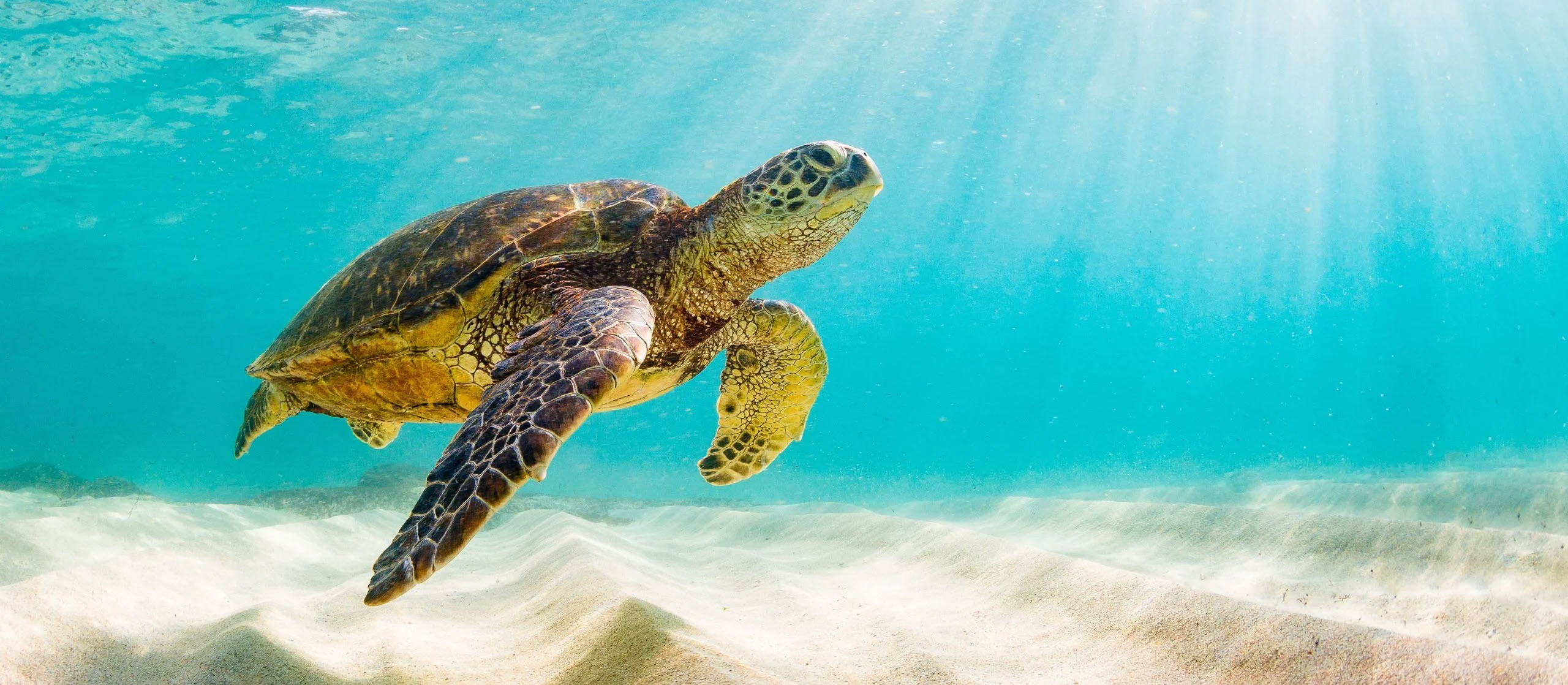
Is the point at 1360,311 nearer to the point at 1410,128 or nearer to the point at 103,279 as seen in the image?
the point at 1410,128

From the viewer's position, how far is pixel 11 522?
5941 mm

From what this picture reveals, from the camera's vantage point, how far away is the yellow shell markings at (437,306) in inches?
125

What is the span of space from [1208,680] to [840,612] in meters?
1.69

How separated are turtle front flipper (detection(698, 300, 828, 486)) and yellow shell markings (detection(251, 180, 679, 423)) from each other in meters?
1.03

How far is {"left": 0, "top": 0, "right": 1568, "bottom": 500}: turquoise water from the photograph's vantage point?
59.2 feet

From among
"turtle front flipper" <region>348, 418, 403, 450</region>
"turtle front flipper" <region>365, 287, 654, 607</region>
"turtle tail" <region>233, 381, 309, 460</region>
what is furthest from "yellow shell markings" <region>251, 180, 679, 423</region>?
"turtle front flipper" <region>348, 418, 403, 450</region>

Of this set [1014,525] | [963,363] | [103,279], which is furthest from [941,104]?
[963,363]

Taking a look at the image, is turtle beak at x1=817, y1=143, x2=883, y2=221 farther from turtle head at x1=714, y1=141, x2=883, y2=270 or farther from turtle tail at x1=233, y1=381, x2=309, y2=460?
turtle tail at x1=233, y1=381, x2=309, y2=460

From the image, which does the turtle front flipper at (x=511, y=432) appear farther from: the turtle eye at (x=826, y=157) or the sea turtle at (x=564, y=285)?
the turtle eye at (x=826, y=157)

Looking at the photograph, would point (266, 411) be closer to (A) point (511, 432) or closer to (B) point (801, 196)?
(A) point (511, 432)

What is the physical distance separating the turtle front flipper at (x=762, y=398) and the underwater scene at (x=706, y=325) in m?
0.03

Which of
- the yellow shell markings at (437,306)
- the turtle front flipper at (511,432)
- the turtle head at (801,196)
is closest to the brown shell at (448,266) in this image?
the yellow shell markings at (437,306)

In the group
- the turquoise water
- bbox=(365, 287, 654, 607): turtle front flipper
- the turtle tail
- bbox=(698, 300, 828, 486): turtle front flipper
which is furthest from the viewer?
the turquoise water

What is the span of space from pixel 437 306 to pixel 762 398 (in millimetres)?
1863
